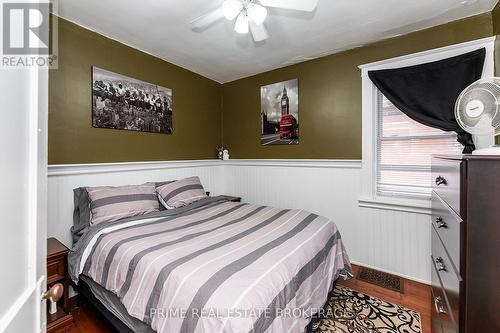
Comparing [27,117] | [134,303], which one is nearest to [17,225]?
[27,117]

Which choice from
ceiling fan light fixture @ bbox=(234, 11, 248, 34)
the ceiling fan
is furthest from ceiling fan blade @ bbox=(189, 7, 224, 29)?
ceiling fan light fixture @ bbox=(234, 11, 248, 34)

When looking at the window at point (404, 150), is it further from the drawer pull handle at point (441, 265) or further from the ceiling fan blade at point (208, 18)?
the ceiling fan blade at point (208, 18)

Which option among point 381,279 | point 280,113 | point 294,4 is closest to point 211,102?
point 280,113

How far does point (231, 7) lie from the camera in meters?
1.58

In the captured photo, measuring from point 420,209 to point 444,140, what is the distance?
2.43 feet

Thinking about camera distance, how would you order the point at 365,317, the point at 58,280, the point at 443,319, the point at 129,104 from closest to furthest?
1. the point at 443,319
2. the point at 58,280
3. the point at 365,317
4. the point at 129,104

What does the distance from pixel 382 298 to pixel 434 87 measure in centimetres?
209

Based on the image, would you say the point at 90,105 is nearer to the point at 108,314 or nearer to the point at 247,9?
the point at 247,9

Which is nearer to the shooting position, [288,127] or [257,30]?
[257,30]

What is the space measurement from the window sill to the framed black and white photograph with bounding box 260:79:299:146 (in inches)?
46.4

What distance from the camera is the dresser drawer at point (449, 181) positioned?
111 centimetres

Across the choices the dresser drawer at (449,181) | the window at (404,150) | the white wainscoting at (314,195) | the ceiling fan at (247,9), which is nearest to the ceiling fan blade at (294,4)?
the ceiling fan at (247,9)

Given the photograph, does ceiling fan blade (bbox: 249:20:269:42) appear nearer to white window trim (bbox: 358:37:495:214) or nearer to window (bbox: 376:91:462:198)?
→ white window trim (bbox: 358:37:495:214)

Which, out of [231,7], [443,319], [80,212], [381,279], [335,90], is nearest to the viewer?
[443,319]
